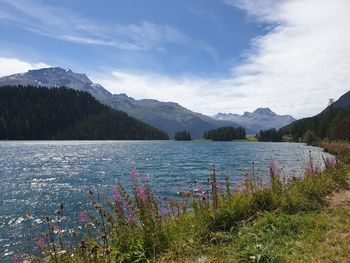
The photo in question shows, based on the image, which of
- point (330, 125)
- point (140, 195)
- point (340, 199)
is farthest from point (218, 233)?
point (330, 125)

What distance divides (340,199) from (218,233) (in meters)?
7.21

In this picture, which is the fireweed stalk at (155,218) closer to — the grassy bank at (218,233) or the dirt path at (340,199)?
the grassy bank at (218,233)

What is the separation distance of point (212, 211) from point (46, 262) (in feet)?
16.4

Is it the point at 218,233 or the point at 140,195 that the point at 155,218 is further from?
the point at 218,233

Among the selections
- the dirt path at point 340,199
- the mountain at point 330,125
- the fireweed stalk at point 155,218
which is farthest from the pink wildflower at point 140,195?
the mountain at point 330,125

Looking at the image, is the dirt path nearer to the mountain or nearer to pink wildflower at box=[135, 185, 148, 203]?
pink wildflower at box=[135, 185, 148, 203]

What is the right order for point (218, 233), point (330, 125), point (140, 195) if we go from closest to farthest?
point (218, 233) → point (140, 195) → point (330, 125)

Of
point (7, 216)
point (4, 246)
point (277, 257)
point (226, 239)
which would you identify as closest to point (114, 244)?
point (226, 239)

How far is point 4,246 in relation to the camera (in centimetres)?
1658

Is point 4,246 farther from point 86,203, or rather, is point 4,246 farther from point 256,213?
point 256,213

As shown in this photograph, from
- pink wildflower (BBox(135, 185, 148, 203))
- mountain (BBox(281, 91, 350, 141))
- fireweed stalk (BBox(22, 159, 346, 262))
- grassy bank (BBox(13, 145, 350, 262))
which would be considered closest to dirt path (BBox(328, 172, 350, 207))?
fireweed stalk (BBox(22, 159, 346, 262))

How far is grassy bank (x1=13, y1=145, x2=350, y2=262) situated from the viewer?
26.9ft

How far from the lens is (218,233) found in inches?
392

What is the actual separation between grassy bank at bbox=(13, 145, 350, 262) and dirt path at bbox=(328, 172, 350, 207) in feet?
2.82
